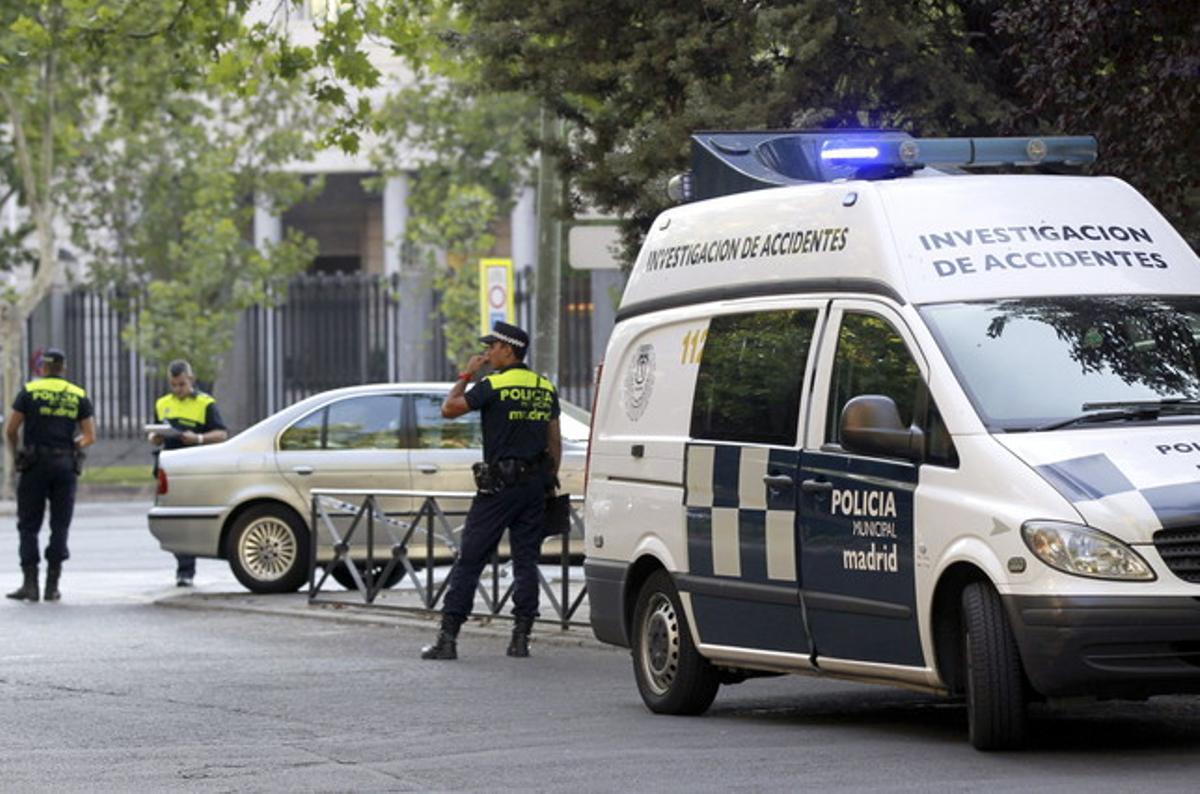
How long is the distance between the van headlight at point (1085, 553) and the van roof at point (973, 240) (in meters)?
1.36

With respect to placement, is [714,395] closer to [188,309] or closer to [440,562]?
[440,562]

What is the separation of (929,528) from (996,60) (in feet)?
24.3

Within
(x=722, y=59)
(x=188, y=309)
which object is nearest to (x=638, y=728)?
(x=722, y=59)

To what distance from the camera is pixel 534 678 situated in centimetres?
1347

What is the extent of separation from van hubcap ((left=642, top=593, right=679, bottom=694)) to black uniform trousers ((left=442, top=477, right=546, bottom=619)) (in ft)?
8.47

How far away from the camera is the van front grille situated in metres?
9.02

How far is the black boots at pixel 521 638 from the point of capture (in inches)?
579

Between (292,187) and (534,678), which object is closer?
(534,678)

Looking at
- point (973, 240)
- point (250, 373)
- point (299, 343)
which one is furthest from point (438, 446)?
point (250, 373)

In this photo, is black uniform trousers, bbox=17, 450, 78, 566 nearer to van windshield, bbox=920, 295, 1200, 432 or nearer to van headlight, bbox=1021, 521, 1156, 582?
van windshield, bbox=920, 295, 1200, 432

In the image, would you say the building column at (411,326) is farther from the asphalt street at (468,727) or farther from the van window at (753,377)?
the van window at (753,377)

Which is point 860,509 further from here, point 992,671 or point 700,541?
point 700,541

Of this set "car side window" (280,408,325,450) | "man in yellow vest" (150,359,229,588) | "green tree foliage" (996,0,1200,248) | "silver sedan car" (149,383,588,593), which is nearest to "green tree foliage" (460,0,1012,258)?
"green tree foliage" (996,0,1200,248)

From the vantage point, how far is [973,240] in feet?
33.9
